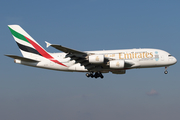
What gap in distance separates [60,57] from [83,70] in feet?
13.1

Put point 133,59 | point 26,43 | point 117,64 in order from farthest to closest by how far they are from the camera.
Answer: point 26,43 → point 133,59 → point 117,64

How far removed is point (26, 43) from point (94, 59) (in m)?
12.7

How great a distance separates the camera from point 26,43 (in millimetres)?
39688

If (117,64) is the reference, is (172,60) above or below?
above

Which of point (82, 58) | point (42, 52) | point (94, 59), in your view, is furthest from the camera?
point (42, 52)

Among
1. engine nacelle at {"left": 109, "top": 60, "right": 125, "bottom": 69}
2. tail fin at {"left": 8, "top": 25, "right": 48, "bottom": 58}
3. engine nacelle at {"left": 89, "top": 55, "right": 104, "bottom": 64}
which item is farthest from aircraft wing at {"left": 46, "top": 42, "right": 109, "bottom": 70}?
tail fin at {"left": 8, "top": 25, "right": 48, "bottom": 58}

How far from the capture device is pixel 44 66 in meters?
37.2

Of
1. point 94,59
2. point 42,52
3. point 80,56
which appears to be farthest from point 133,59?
point 42,52

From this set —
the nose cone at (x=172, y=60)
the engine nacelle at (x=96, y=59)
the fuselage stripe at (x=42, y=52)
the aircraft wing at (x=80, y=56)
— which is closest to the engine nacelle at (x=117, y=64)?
the aircraft wing at (x=80, y=56)

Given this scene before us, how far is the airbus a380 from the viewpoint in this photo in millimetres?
33969

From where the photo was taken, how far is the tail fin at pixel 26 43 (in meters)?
38.5

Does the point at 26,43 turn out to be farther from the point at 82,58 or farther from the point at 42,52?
the point at 82,58

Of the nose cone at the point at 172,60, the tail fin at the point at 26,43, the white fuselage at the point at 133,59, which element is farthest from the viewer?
the tail fin at the point at 26,43

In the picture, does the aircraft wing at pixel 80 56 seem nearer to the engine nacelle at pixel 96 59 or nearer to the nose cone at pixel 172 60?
the engine nacelle at pixel 96 59
